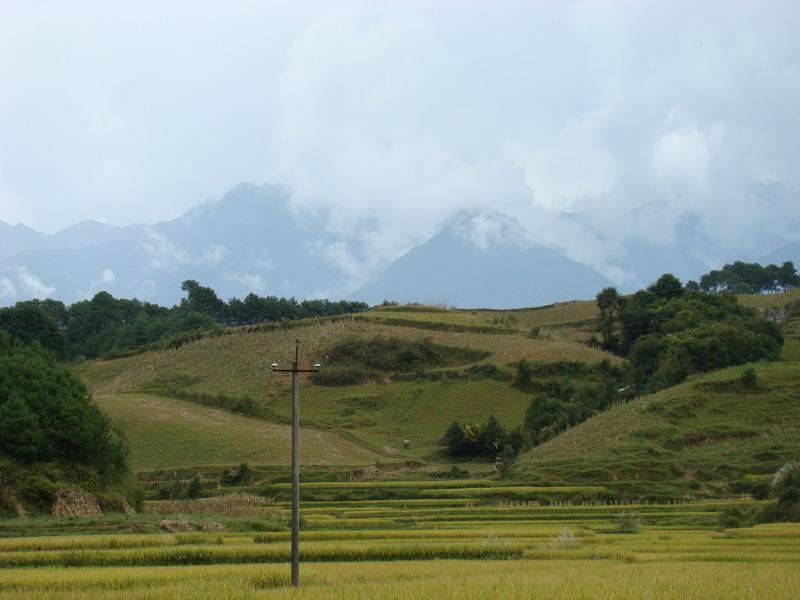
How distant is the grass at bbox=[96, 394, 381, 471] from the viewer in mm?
68688

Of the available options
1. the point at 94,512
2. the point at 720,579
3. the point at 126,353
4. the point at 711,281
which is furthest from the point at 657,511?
the point at 711,281

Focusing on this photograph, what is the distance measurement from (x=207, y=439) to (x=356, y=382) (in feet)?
91.9

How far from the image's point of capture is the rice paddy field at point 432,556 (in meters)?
21.4

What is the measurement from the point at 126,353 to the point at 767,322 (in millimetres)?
72430

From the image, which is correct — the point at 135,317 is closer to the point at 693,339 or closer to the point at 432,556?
the point at 693,339

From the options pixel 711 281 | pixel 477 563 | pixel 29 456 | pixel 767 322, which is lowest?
pixel 477 563

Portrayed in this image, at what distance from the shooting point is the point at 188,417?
79188mm

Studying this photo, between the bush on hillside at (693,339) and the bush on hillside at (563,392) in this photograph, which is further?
the bush on hillside at (693,339)

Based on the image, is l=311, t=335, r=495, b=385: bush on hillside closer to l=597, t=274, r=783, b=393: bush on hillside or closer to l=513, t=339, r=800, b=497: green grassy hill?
l=597, t=274, r=783, b=393: bush on hillside

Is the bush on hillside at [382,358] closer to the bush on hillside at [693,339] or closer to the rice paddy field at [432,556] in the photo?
the bush on hillside at [693,339]

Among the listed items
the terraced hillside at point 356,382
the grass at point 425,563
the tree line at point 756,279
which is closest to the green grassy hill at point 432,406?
the terraced hillside at point 356,382

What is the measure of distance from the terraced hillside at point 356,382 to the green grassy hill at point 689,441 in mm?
17366

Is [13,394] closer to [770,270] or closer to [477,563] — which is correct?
[477,563]

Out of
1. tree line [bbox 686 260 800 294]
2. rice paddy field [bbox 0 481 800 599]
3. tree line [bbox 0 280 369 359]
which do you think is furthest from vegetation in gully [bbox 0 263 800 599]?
tree line [bbox 686 260 800 294]
